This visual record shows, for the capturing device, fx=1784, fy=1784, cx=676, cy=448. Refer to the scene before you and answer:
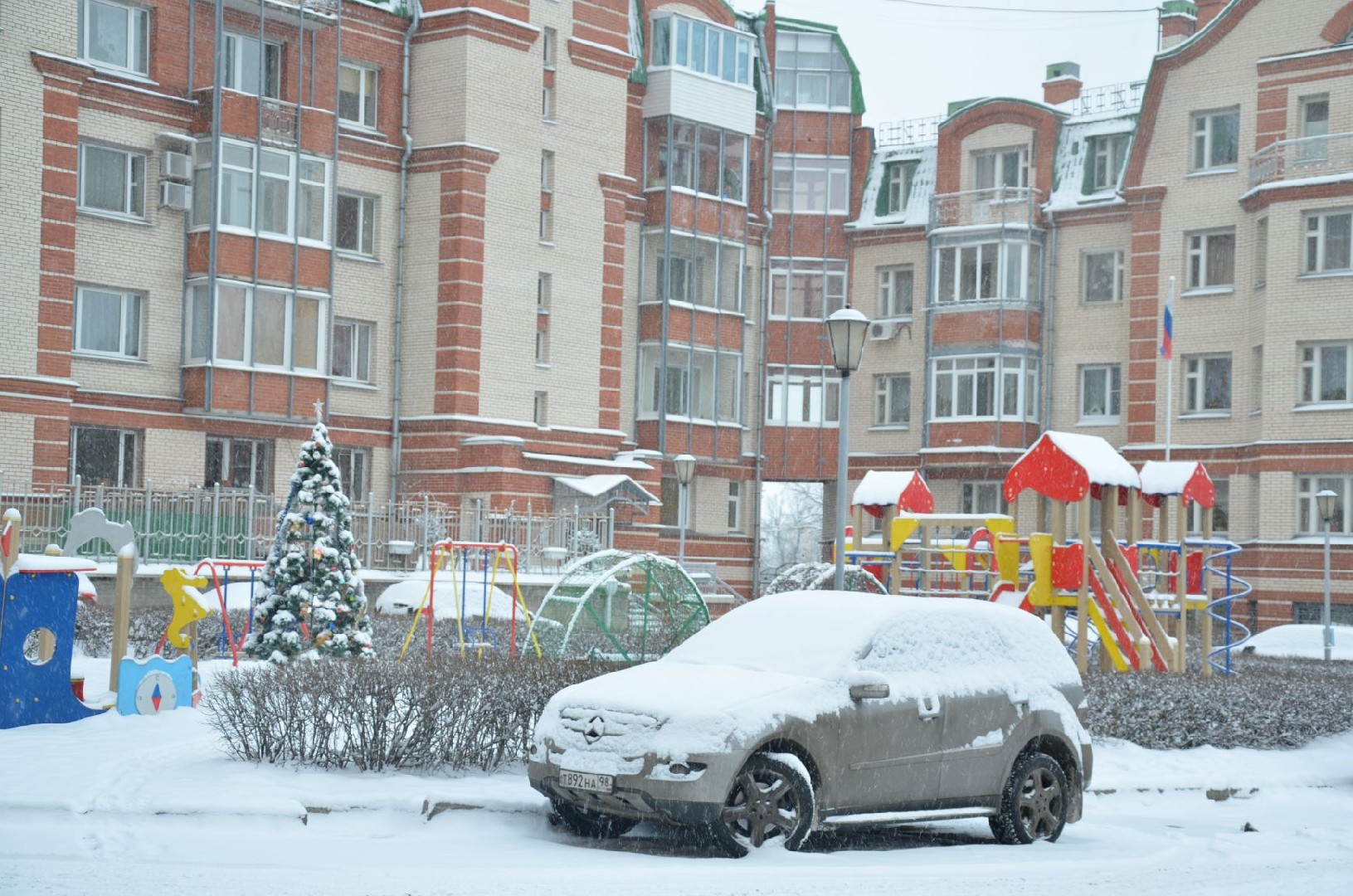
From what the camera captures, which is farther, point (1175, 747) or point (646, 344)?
point (646, 344)

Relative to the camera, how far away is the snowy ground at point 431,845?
9844 mm

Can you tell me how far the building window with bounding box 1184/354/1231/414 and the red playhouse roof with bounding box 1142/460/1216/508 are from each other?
16.8 metres

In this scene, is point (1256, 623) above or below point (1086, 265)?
below

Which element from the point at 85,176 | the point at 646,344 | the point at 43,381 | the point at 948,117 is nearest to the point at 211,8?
the point at 85,176

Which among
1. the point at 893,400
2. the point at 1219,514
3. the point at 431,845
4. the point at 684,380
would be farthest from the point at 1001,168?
the point at 431,845

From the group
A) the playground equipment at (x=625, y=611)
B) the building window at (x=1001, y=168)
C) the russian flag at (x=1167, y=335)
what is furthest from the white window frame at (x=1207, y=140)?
the playground equipment at (x=625, y=611)

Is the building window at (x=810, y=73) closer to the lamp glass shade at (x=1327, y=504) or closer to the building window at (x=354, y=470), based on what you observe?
the building window at (x=354, y=470)

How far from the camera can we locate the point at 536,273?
37719mm

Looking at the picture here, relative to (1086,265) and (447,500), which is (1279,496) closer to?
(1086,265)

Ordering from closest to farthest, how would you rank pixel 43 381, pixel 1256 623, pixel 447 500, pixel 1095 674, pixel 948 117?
pixel 1095 674, pixel 43 381, pixel 447 500, pixel 1256 623, pixel 948 117

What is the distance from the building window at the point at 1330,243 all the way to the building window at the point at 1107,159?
18.7 ft

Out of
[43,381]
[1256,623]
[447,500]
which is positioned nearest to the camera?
[43,381]

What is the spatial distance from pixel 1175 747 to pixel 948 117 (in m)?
30.5

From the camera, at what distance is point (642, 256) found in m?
41.8
